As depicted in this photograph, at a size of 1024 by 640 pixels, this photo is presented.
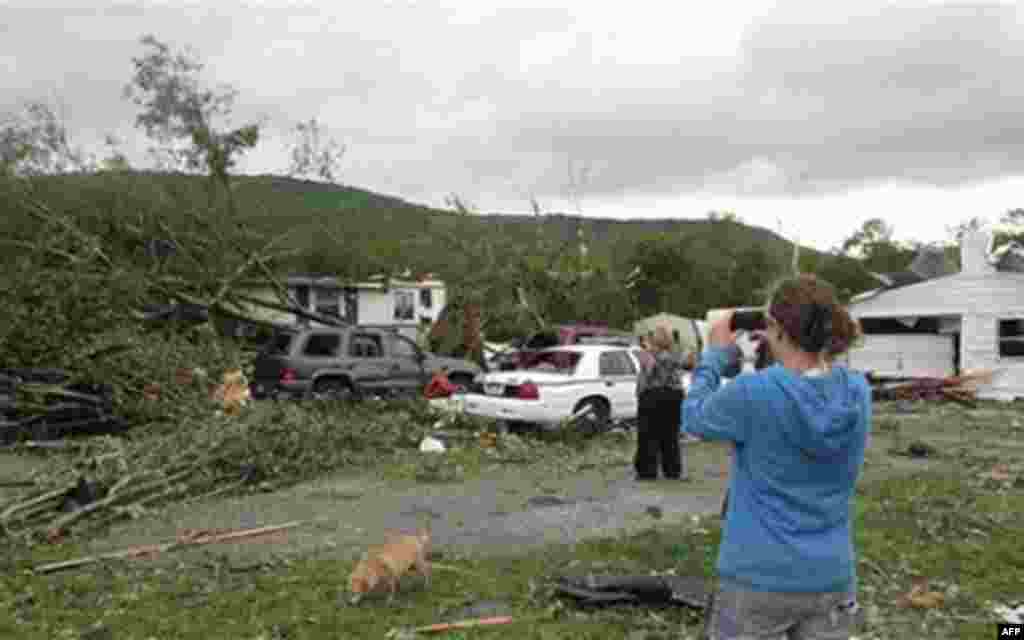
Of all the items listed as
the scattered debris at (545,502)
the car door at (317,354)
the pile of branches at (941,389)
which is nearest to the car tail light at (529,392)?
the scattered debris at (545,502)

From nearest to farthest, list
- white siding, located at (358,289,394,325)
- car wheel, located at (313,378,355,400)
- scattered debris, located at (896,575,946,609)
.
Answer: scattered debris, located at (896,575,946,609)
car wheel, located at (313,378,355,400)
white siding, located at (358,289,394,325)

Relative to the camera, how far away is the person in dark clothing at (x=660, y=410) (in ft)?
33.0

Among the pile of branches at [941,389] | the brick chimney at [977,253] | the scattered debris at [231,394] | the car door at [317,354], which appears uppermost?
the brick chimney at [977,253]

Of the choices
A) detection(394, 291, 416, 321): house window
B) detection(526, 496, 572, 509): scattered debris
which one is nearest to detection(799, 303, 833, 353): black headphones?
detection(526, 496, 572, 509): scattered debris

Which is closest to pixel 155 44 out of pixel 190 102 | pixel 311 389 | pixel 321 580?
pixel 190 102

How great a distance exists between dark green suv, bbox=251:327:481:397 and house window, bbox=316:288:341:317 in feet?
44.2

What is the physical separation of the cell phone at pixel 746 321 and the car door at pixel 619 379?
1064 cm

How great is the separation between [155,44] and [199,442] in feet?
48.4

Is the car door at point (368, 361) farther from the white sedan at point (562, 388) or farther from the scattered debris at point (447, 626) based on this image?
the scattered debris at point (447, 626)

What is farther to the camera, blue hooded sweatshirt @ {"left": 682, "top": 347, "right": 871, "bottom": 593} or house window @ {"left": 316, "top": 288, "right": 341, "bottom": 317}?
house window @ {"left": 316, "top": 288, "right": 341, "bottom": 317}

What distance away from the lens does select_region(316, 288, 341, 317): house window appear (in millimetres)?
30625

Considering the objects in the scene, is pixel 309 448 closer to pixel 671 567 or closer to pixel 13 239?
pixel 671 567

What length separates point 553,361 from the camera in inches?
551

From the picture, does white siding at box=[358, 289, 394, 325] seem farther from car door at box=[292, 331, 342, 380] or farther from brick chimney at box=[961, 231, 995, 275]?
brick chimney at box=[961, 231, 995, 275]
